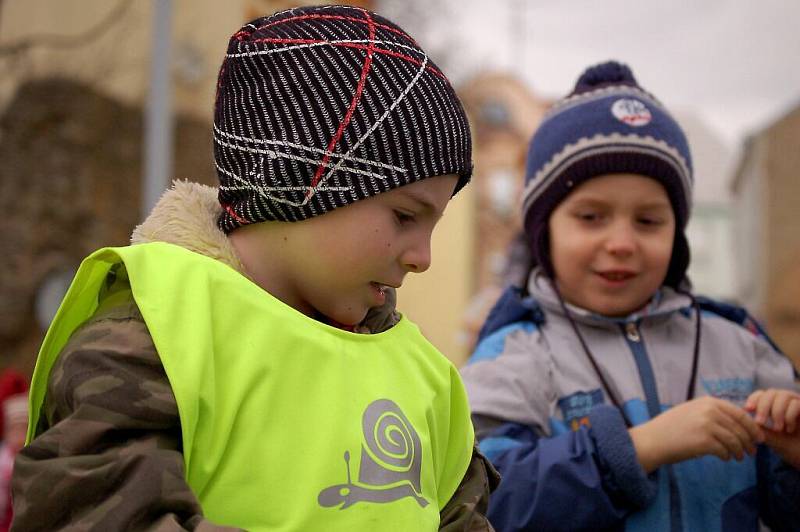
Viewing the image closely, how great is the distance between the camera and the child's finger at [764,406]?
196 cm

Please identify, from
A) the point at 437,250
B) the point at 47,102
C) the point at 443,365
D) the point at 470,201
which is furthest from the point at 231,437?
the point at 470,201

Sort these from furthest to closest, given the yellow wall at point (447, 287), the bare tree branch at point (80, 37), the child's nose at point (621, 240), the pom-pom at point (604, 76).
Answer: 1. the yellow wall at point (447, 287)
2. the bare tree branch at point (80, 37)
3. the pom-pom at point (604, 76)
4. the child's nose at point (621, 240)

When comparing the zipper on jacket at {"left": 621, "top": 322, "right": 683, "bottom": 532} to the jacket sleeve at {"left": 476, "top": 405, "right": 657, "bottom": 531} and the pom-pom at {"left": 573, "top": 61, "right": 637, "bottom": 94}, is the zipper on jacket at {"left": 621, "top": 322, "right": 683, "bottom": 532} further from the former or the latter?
the pom-pom at {"left": 573, "top": 61, "right": 637, "bottom": 94}

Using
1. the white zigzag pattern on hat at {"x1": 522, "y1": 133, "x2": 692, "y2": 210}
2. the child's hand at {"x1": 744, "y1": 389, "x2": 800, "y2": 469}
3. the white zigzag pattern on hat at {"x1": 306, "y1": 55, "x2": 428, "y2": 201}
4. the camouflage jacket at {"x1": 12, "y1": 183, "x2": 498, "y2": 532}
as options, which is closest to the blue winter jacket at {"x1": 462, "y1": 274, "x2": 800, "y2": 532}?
the child's hand at {"x1": 744, "y1": 389, "x2": 800, "y2": 469}

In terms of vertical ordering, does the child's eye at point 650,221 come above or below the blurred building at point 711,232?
above

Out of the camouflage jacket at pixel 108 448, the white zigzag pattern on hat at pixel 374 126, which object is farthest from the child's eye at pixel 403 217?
the camouflage jacket at pixel 108 448

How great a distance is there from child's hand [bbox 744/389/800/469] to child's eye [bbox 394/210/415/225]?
89cm

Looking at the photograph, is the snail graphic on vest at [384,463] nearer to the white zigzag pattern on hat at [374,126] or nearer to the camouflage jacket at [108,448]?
the camouflage jacket at [108,448]

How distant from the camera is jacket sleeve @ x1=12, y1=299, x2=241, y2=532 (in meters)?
1.15

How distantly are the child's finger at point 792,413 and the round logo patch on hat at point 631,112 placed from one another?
697 mm

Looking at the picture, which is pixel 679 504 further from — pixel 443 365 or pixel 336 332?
pixel 336 332

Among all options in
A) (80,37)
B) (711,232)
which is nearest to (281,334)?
(80,37)

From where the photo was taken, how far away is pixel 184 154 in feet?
30.5

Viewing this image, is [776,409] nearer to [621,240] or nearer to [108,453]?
[621,240]
